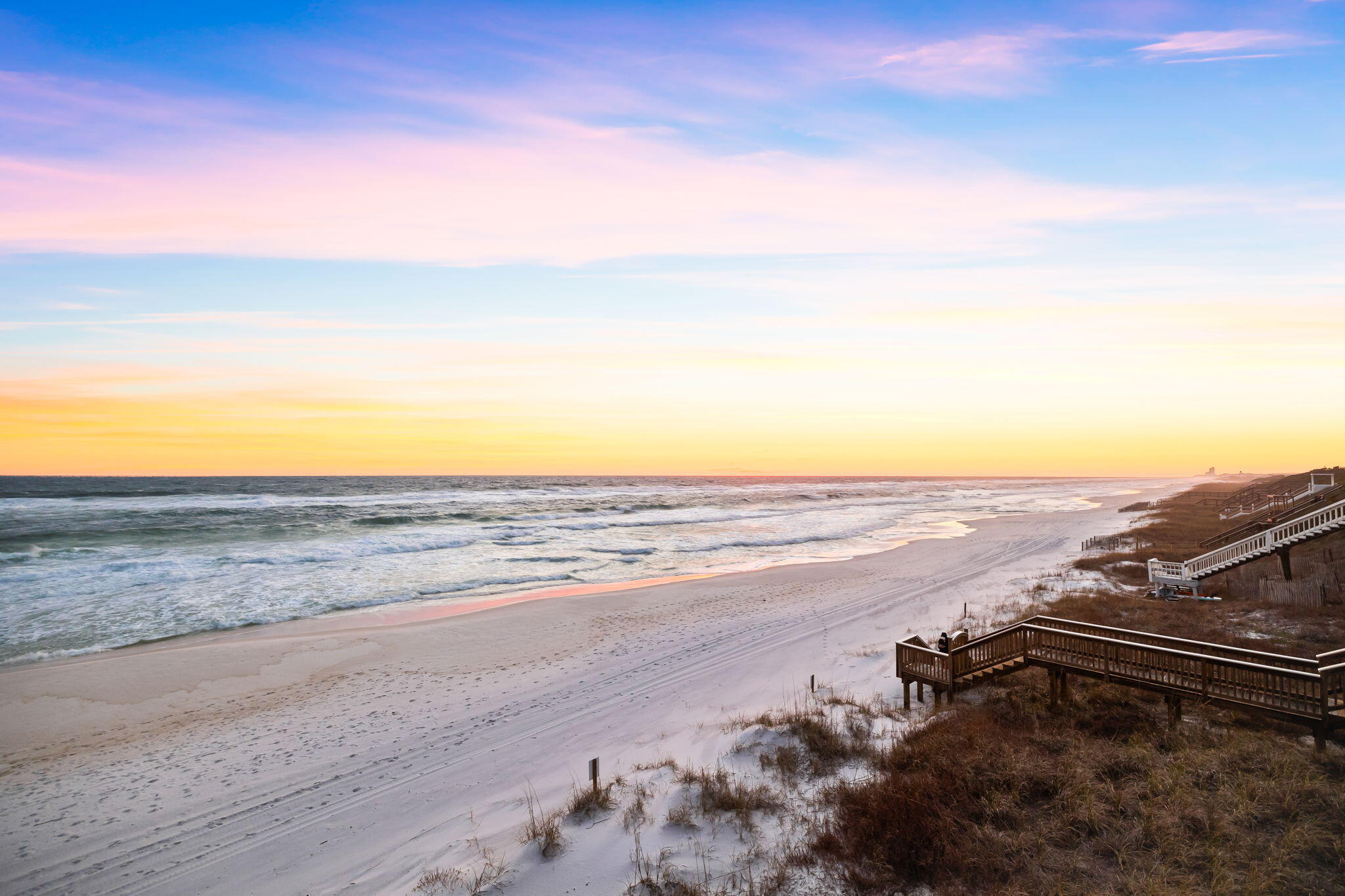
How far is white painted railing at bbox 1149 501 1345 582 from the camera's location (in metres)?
→ 20.0

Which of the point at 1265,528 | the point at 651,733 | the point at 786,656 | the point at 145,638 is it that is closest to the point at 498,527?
the point at 145,638

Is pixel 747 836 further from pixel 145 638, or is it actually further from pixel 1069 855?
pixel 145 638

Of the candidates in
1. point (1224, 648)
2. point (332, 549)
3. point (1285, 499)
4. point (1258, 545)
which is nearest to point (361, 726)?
point (1224, 648)

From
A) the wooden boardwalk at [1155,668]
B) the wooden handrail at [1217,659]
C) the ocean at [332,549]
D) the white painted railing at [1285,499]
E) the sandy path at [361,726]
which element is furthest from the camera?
the white painted railing at [1285,499]

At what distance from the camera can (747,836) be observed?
26.9ft

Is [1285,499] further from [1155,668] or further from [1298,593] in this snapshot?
[1155,668]

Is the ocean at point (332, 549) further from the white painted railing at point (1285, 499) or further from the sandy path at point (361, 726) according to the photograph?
the white painted railing at point (1285, 499)

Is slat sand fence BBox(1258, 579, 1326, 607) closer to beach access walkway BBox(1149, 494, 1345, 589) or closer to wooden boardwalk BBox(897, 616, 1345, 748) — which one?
beach access walkway BBox(1149, 494, 1345, 589)

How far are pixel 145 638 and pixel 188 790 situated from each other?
12536 mm

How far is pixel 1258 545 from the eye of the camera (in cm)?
2209

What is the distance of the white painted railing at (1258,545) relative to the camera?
65.7 ft

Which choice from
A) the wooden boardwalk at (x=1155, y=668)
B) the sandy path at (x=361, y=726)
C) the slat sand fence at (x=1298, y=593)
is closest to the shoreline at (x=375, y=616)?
the sandy path at (x=361, y=726)

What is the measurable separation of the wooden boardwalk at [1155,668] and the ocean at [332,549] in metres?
20.2

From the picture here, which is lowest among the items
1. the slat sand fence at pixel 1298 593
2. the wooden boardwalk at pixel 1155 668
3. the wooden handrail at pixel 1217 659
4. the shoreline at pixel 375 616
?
the shoreline at pixel 375 616
